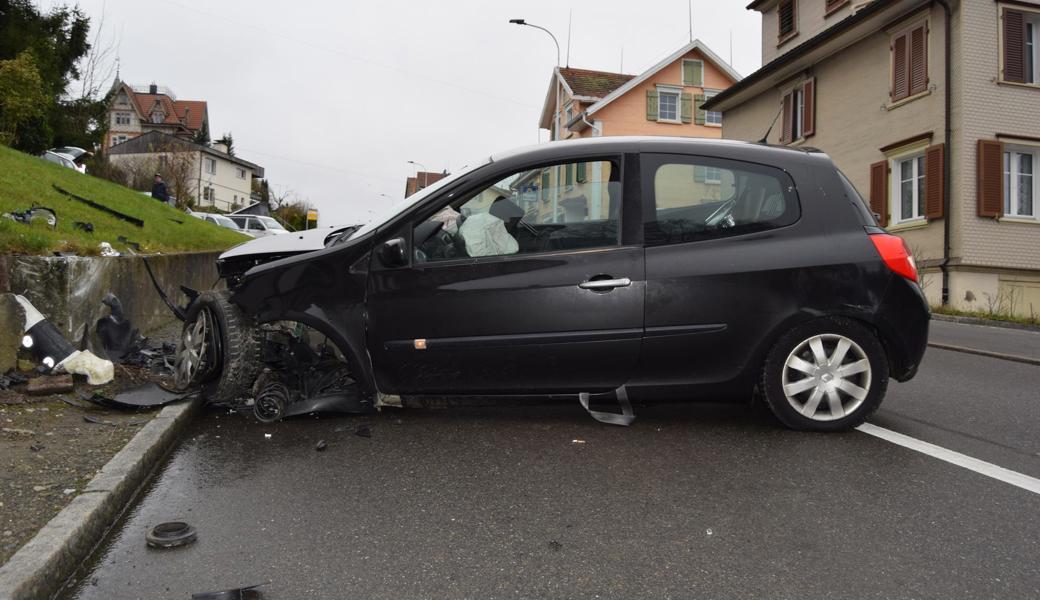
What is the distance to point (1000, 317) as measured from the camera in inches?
583

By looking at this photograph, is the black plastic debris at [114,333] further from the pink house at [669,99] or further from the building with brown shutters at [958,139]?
the pink house at [669,99]

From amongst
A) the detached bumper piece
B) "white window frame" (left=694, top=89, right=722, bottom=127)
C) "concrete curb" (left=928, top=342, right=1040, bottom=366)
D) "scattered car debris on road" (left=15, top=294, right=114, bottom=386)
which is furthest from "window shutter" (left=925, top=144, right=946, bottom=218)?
"white window frame" (left=694, top=89, right=722, bottom=127)

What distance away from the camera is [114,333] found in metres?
6.60

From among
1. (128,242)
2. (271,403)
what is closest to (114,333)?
(271,403)

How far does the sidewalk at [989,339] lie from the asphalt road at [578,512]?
4.97 metres

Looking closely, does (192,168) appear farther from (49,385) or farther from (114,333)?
(49,385)

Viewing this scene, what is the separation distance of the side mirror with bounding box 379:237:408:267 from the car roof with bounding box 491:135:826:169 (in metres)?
0.81

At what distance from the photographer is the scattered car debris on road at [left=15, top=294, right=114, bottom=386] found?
5.54 metres

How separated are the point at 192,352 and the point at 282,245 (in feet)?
3.15

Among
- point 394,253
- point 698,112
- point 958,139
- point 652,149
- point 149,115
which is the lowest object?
point 394,253

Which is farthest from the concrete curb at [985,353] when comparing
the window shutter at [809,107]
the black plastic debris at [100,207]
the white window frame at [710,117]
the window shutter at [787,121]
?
the white window frame at [710,117]

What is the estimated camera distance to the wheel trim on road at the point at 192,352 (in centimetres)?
498

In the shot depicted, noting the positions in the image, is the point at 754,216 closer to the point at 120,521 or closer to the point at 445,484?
the point at 445,484

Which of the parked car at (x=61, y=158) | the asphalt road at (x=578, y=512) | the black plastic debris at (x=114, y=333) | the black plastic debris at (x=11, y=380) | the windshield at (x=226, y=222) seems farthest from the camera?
the windshield at (x=226, y=222)
